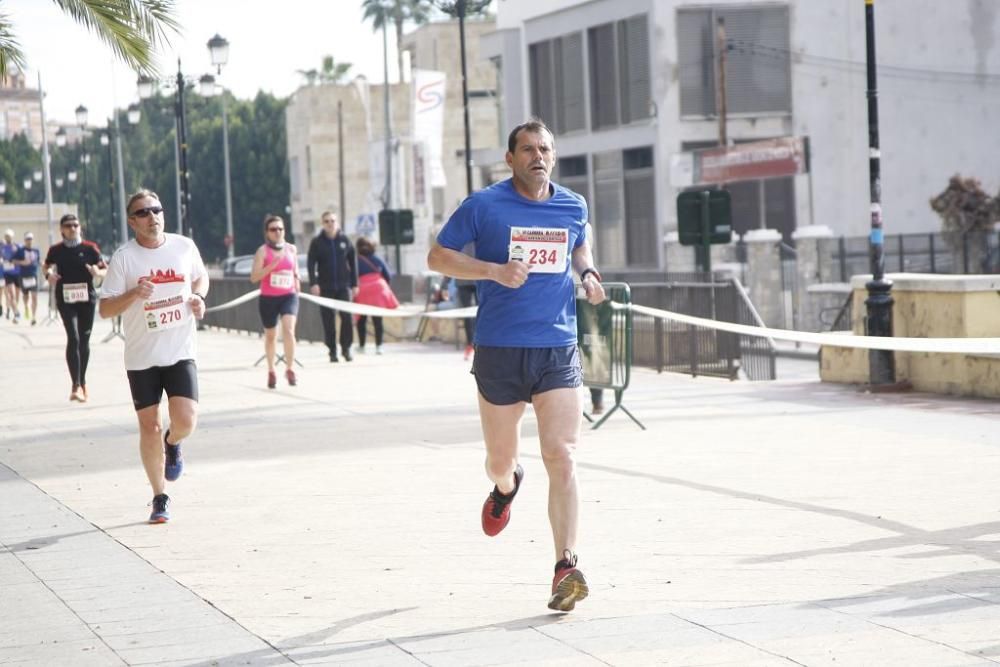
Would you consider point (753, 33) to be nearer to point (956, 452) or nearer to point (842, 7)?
point (842, 7)

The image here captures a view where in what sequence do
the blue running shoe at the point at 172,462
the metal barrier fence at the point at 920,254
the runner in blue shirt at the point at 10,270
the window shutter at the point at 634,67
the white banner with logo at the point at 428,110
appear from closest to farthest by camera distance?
1. the blue running shoe at the point at 172,462
2. the metal barrier fence at the point at 920,254
3. the runner in blue shirt at the point at 10,270
4. the window shutter at the point at 634,67
5. the white banner with logo at the point at 428,110

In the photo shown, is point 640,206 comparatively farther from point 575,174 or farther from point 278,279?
point 278,279

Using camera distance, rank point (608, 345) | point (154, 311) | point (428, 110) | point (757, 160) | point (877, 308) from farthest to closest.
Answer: point (428, 110), point (757, 160), point (877, 308), point (608, 345), point (154, 311)

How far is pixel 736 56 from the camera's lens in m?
42.9

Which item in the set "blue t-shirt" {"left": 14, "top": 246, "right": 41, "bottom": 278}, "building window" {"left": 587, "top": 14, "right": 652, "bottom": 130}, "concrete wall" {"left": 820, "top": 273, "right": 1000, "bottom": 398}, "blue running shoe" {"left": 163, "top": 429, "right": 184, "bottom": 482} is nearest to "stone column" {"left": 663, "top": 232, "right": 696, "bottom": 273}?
"building window" {"left": 587, "top": 14, "right": 652, "bottom": 130}

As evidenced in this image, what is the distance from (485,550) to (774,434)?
5.30 meters

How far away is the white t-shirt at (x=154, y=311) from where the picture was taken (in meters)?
9.08

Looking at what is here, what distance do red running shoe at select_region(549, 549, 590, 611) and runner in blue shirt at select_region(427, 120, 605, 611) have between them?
10.1 inches

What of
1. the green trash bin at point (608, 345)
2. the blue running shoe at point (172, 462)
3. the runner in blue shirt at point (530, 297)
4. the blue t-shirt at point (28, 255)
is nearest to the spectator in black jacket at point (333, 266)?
the green trash bin at point (608, 345)

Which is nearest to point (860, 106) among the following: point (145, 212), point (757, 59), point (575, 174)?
point (757, 59)

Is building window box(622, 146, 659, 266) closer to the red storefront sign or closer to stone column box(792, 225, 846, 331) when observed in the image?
the red storefront sign

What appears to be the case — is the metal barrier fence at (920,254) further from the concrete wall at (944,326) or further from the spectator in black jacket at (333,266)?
the concrete wall at (944,326)

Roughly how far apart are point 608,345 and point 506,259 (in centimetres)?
686

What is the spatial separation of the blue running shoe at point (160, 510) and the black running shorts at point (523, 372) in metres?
2.75
